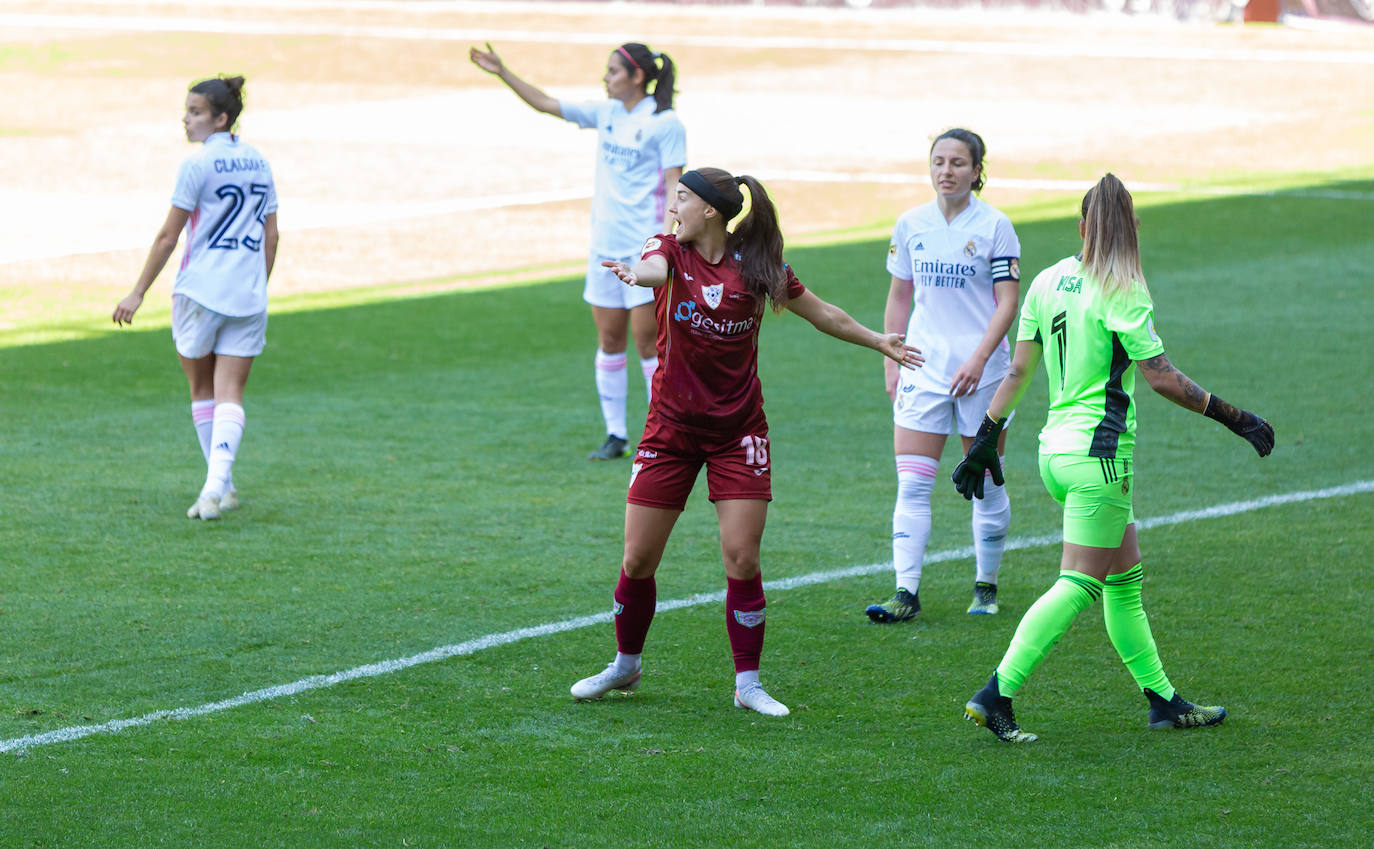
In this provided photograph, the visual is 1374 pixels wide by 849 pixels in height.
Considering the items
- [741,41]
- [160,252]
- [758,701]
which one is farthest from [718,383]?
[741,41]

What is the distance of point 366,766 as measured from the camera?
19.0ft

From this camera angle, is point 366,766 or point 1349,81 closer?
point 366,766

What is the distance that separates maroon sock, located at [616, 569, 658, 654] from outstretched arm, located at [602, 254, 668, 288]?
1104 millimetres

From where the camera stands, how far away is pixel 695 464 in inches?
249

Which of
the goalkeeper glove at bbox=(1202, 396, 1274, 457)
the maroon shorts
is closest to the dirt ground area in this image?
the maroon shorts

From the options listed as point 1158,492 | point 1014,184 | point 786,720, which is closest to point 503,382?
point 1158,492

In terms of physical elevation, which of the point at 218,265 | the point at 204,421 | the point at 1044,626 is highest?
the point at 218,265

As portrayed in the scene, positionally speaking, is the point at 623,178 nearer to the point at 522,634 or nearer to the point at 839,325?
the point at 522,634

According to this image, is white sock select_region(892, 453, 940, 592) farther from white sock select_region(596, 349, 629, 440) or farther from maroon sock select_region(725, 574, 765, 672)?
white sock select_region(596, 349, 629, 440)

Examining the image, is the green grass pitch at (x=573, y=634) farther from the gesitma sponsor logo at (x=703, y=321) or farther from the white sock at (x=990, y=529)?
the gesitma sponsor logo at (x=703, y=321)

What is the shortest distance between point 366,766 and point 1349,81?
30933 mm

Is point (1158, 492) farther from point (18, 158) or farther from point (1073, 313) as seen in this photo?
point (18, 158)

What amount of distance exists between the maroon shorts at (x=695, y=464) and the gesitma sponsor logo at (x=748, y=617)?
43 cm

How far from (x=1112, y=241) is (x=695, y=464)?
5.25 ft
